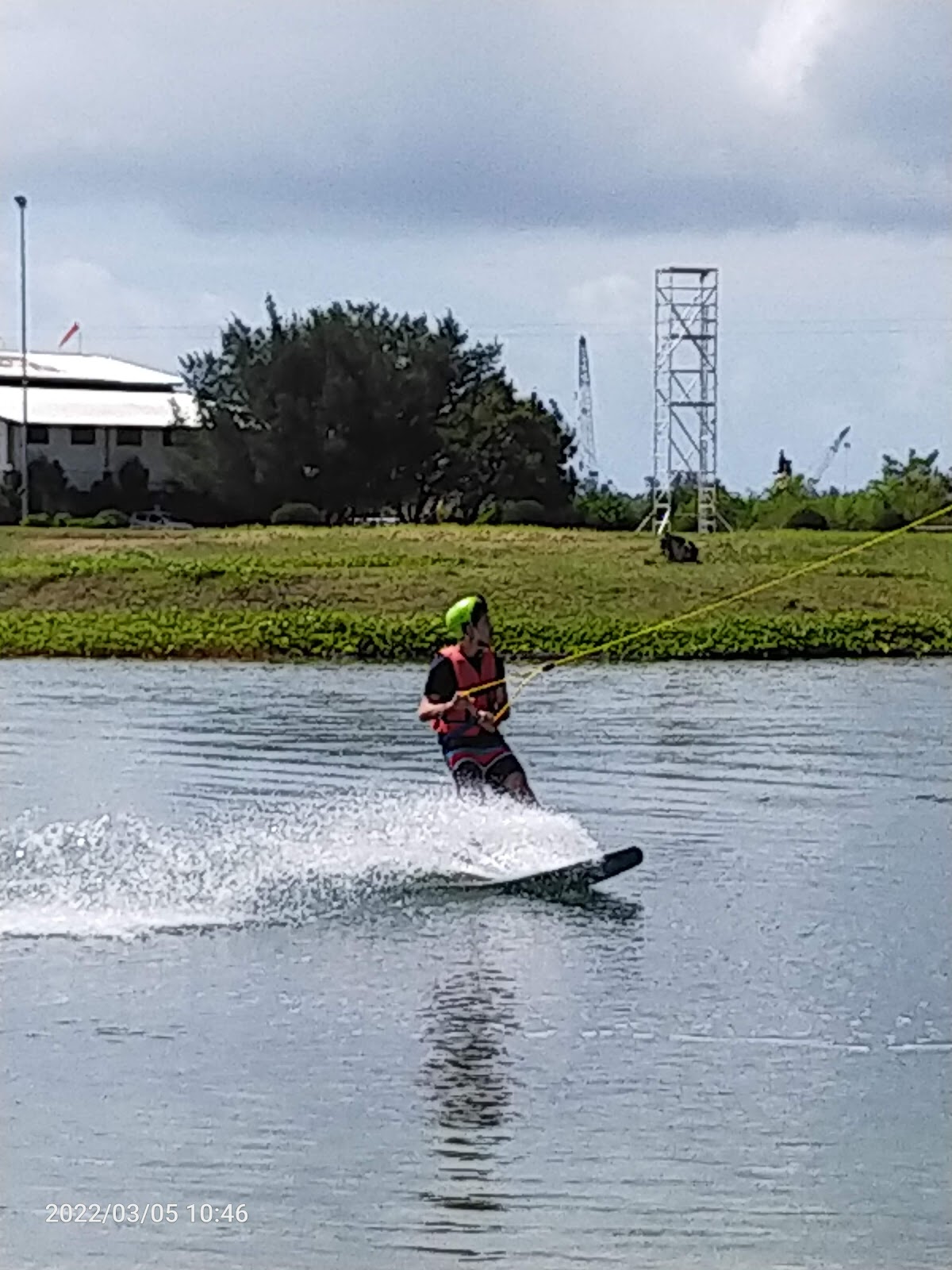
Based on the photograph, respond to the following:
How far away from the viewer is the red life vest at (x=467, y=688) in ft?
38.5

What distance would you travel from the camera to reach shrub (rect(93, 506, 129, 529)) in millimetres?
51375

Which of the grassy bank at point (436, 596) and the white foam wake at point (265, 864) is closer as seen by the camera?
the white foam wake at point (265, 864)

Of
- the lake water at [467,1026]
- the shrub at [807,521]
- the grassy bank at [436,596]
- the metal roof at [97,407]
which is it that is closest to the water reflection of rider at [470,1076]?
the lake water at [467,1026]

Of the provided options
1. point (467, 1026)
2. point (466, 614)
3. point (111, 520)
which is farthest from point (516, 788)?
point (111, 520)

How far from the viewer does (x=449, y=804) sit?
12031 mm

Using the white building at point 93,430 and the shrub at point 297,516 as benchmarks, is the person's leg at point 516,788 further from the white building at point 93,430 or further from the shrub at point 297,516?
the white building at point 93,430

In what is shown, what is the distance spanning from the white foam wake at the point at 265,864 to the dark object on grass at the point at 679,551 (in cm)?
2251

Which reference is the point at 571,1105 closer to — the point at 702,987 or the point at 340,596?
the point at 702,987

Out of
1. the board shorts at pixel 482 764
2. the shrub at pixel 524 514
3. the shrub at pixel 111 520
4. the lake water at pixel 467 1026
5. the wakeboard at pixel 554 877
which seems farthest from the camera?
the shrub at pixel 524 514

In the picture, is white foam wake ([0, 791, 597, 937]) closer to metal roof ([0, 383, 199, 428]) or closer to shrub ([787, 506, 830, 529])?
shrub ([787, 506, 830, 529])

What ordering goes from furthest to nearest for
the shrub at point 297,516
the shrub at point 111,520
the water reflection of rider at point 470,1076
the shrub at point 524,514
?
the shrub at point 297,516
the shrub at point 524,514
the shrub at point 111,520
the water reflection of rider at point 470,1076

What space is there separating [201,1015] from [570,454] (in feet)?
177

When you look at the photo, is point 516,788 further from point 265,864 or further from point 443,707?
point 265,864

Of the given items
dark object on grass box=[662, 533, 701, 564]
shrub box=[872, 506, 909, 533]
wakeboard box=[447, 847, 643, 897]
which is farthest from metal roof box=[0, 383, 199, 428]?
wakeboard box=[447, 847, 643, 897]
